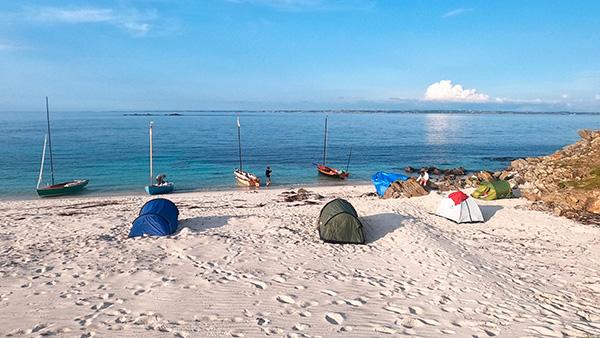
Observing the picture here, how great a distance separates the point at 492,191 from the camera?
63.2 ft

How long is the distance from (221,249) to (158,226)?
294 cm

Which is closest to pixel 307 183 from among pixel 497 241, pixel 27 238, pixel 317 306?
pixel 497 241

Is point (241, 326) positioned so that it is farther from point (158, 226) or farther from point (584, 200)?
point (584, 200)

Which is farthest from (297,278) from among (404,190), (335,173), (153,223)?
(335,173)

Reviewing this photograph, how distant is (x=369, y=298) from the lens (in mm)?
8297

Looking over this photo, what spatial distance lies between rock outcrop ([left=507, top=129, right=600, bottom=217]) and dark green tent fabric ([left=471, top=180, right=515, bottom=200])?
47.4 inches

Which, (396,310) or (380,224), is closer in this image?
(396,310)

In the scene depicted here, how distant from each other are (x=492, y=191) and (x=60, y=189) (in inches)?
1182

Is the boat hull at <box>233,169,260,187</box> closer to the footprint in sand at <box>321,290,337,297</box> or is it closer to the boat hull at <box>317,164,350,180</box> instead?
the boat hull at <box>317,164,350,180</box>

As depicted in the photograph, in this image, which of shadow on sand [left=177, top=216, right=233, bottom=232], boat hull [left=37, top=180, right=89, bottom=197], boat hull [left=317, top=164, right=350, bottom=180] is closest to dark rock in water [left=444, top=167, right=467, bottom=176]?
boat hull [left=317, top=164, right=350, bottom=180]

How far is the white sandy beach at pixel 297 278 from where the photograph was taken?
22.6ft

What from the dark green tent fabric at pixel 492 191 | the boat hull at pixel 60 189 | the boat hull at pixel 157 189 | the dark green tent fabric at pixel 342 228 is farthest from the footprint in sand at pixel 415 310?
the boat hull at pixel 60 189

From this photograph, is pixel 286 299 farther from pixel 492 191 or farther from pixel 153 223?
pixel 492 191

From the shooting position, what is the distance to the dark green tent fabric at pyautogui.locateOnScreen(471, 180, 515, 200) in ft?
63.2
